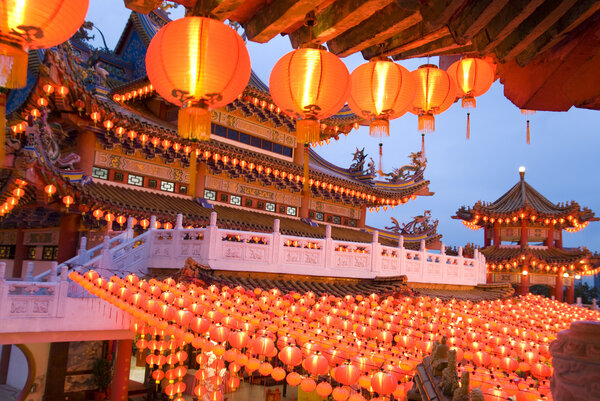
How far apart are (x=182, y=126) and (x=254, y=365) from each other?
11.2ft

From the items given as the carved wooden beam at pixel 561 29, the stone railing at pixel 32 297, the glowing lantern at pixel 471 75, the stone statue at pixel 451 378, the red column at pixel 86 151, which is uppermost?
the red column at pixel 86 151

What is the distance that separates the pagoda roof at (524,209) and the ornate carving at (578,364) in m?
22.4

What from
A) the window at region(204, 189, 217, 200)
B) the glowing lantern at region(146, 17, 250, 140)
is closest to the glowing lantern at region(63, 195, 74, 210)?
the window at region(204, 189, 217, 200)

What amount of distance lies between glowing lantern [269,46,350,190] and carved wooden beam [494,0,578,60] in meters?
1.37

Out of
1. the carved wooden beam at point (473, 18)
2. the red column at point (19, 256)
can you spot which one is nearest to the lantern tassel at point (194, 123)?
the carved wooden beam at point (473, 18)

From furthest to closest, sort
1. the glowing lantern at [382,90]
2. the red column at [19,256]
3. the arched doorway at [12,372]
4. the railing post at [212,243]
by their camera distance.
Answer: the red column at [19,256] → the arched doorway at [12,372] → the railing post at [212,243] → the glowing lantern at [382,90]

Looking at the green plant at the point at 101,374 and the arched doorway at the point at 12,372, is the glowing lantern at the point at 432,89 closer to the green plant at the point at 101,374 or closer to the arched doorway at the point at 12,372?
the green plant at the point at 101,374

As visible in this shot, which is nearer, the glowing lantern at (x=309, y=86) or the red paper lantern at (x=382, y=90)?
the glowing lantern at (x=309, y=86)

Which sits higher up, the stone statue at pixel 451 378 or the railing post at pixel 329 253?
the railing post at pixel 329 253

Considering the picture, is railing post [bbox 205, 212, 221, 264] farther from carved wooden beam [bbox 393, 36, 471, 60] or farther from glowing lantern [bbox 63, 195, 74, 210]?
carved wooden beam [bbox 393, 36, 471, 60]

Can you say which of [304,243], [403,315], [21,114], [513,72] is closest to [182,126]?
[513,72]

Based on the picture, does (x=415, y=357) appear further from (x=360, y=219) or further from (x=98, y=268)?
(x=360, y=219)

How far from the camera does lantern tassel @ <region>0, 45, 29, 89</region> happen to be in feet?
7.67

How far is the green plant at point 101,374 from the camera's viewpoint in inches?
450
